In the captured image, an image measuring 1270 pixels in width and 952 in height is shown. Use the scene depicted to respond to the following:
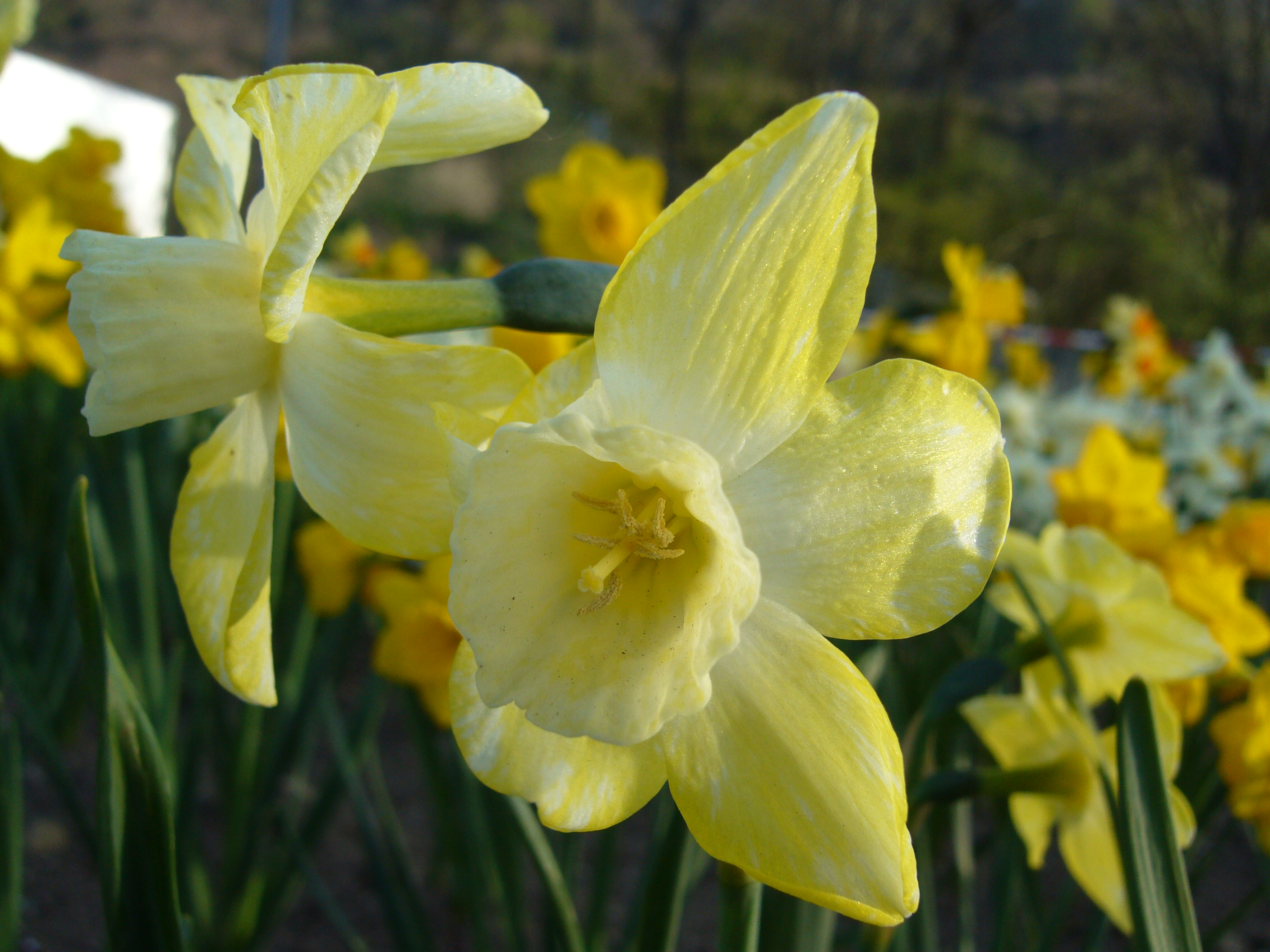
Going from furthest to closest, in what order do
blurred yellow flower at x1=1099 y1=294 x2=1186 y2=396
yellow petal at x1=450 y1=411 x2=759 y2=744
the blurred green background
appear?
the blurred green background < blurred yellow flower at x1=1099 y1=294 x2=1186 y2=396 < yellow petal at x1=450 y1=411 x2=759 y2=744

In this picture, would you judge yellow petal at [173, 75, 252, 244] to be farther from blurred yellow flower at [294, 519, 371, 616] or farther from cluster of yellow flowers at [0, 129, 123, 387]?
cluster of yellow flowers at [0, 129, 123, 387]

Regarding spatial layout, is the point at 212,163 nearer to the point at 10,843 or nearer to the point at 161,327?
the point at 161,327

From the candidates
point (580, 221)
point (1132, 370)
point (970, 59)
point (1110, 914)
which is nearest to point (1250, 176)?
point (970, 59)

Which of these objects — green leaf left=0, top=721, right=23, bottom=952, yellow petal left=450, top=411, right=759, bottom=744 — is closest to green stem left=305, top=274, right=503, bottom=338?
yellow petal left=450, top=411, right=759, bottom=744

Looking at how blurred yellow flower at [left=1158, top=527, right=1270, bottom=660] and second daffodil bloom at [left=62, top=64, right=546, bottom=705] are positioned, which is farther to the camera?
blurred yellow flower at [left=1158, top=527, right=1270, bottom=660]

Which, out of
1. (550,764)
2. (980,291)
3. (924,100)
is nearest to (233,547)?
(550,764)

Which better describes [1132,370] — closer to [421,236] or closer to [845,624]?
[845,624]
